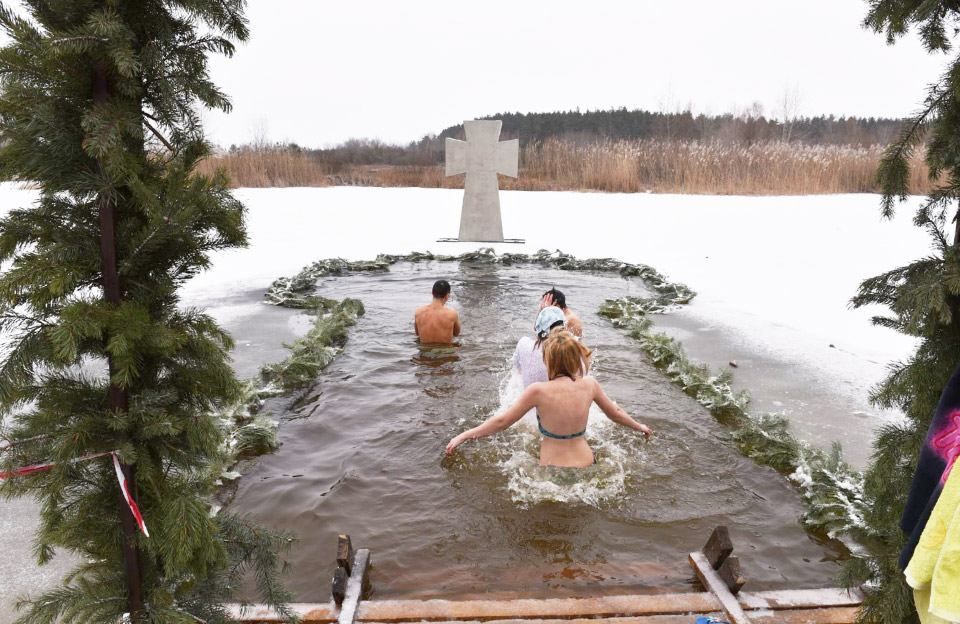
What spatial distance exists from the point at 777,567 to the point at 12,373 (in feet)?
12.3

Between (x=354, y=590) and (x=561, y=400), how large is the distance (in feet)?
5.90

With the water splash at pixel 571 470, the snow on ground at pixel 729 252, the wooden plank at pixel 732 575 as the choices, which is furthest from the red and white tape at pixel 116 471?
the snow on ground at pixel 729 252

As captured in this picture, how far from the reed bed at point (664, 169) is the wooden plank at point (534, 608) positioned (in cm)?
1723

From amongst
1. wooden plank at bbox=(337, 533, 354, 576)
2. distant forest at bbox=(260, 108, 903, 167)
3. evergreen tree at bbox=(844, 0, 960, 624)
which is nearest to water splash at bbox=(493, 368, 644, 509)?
wooden plank at bbox=(337, 533, 354, 576)

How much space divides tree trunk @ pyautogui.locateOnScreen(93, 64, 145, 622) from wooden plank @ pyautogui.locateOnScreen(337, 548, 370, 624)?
3.23ft

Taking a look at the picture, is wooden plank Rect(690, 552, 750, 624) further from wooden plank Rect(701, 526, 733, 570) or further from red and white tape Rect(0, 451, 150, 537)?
red and white tape Rect(0, 451, 150, 537)

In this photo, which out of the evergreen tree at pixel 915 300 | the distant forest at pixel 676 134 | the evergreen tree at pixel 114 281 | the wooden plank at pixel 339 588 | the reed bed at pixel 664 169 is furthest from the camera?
the distant forest at pixel 676 134

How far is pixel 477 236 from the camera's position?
47.2ft

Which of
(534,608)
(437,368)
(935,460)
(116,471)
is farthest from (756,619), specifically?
(437,368)

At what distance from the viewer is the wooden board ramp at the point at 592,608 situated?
9.19 feet

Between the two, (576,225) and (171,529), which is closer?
(171,529)

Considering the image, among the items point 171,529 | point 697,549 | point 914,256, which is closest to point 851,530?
point 697,549

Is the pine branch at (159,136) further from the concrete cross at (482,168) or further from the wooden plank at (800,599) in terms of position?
the concrete cross at (482,168)

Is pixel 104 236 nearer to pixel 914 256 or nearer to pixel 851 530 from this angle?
pixel 851 530
